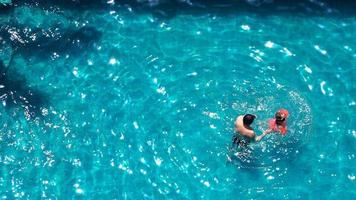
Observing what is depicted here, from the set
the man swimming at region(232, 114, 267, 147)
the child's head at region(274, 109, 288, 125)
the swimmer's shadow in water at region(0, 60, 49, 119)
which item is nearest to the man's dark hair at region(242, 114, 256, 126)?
the man swimming at region(232, 114, 267, 147)

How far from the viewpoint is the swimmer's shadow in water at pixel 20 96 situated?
1222cm

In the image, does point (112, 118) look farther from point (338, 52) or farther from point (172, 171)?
point (338, 52)

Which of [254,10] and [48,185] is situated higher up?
[254,10]

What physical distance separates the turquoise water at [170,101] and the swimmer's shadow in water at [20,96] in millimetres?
29

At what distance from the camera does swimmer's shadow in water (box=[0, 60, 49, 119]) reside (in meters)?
12.2

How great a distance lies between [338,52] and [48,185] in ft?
25.8

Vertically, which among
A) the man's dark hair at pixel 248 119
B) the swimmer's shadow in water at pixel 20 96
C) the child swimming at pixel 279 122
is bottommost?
the swimmer's shadow in water at pixel 20 96

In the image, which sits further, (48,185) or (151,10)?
(151,10)

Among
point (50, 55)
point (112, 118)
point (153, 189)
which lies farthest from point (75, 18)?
point (153, 189)

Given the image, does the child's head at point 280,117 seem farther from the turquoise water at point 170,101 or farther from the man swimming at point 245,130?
the turquoise water at point 170,101

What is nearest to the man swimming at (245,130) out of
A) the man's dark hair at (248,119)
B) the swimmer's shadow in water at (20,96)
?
the man's dark hair at (248,119)

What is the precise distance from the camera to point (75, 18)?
1393 cm

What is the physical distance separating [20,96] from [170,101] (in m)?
3.71

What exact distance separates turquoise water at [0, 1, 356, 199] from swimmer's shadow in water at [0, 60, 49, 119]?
29 mm
